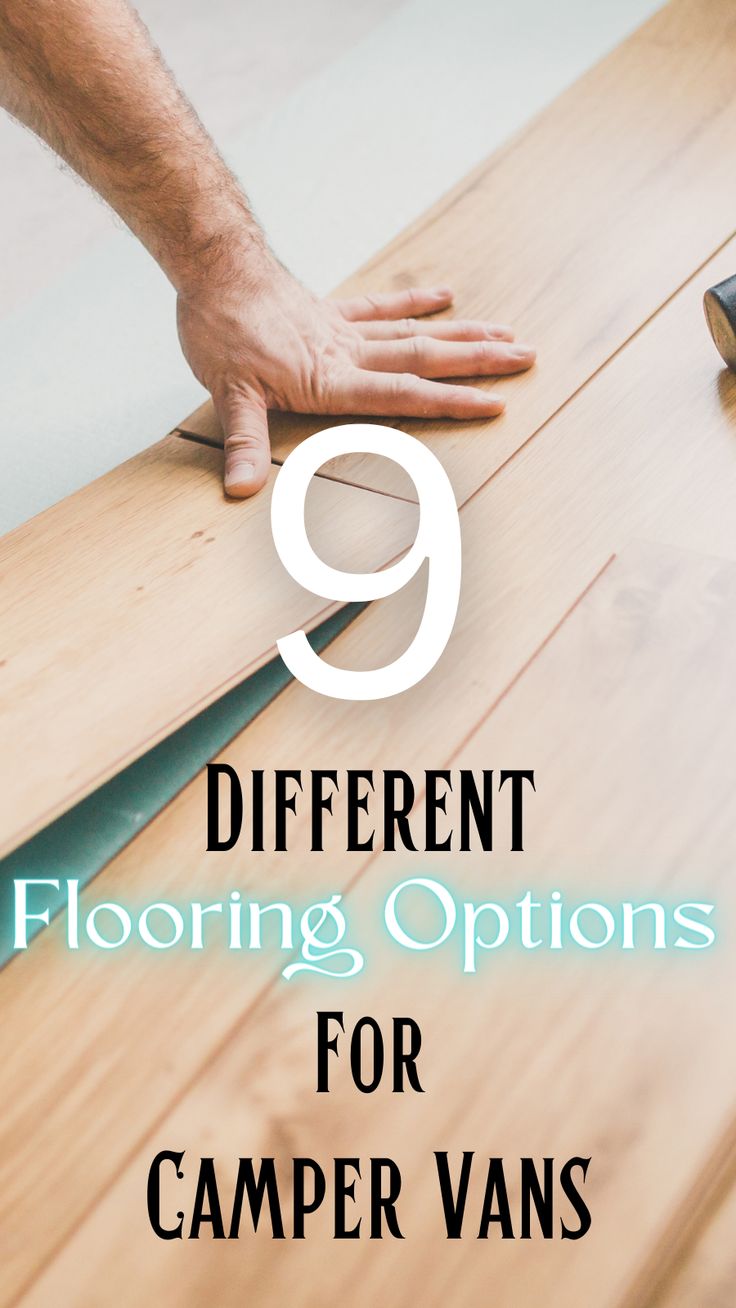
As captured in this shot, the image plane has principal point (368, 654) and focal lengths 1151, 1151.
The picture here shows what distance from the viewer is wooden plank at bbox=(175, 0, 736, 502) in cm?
143

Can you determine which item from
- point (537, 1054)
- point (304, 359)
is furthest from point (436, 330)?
point (537, 1054)

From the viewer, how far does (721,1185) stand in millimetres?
803

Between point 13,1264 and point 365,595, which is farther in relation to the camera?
point 365,595

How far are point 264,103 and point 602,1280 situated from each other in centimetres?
257

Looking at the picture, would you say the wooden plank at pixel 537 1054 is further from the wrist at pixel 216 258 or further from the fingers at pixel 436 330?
the wrist at pixel 216 258

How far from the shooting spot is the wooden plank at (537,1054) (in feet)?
2.40

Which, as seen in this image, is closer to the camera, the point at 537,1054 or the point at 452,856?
the point at 537,1054

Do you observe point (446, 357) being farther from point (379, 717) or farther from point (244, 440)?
point (379, 717)

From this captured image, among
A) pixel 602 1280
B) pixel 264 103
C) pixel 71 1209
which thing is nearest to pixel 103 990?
pixel 71 1209

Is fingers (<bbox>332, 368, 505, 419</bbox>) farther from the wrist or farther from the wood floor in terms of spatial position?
the wrist

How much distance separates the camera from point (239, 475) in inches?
52.7

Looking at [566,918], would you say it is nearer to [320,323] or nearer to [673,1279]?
[673,1279]

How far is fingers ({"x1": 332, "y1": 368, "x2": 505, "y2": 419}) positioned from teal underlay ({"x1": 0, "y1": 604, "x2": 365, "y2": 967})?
44 centimetres

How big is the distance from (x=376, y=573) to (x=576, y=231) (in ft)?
2.62
